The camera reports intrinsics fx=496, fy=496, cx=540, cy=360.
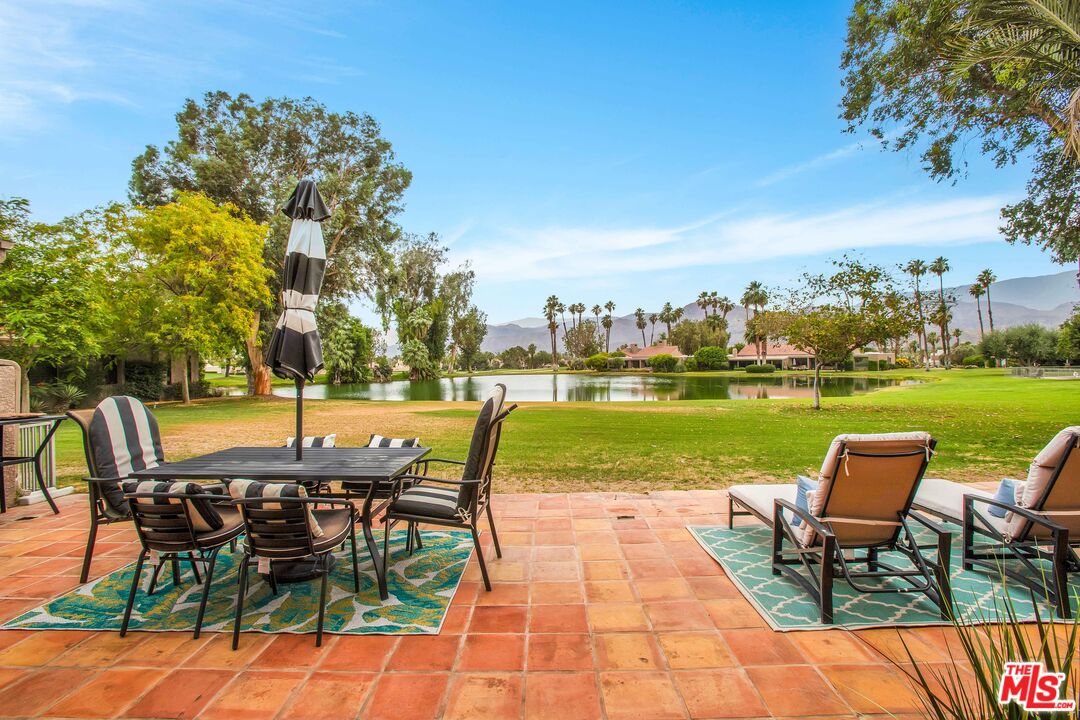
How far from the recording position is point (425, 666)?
7.66ft

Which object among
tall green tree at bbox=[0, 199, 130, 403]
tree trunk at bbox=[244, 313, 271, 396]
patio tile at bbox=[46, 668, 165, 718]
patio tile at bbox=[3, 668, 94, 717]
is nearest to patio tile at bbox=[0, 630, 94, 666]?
patio tile at bbox=[3, 668, 94, 717]

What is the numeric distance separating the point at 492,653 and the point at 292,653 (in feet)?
3.26

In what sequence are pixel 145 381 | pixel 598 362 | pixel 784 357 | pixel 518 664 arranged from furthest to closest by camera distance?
pixel 598 362, pixel 784 357, pixel 145 381, pixel 518 664

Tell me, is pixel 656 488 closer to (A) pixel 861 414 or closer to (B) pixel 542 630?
(B) pixel 542 630

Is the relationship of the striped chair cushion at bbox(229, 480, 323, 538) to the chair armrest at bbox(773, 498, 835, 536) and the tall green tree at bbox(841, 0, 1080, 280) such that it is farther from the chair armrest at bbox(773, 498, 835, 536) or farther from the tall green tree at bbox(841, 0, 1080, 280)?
the tall green tree at bbox(841, 0, 1080, 280)

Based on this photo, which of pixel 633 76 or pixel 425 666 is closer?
pixel 425 666

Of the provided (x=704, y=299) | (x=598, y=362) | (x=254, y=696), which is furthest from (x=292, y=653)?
(x=704, y=299)

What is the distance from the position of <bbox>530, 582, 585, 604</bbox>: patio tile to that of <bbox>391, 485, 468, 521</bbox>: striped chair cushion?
0.63m

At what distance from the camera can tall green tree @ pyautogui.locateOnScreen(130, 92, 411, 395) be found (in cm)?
2209

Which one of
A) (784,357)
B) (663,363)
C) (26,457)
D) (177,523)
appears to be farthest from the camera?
(784,357)

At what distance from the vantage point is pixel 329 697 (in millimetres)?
2119

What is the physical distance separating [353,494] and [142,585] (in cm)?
141

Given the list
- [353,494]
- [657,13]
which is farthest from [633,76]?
[353,494]

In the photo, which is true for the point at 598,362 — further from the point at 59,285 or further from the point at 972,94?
the point at 59,285
